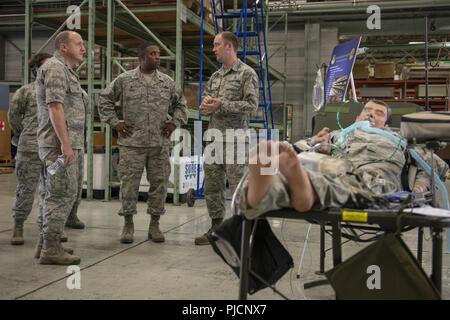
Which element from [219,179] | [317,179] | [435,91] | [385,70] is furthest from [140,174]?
[435,91]

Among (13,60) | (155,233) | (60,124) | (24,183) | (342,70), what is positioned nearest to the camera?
(60,124)

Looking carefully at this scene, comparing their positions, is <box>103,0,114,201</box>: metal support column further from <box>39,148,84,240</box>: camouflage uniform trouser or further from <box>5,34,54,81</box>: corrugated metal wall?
<box>5,34,54,81</box>: corrugated metal wall

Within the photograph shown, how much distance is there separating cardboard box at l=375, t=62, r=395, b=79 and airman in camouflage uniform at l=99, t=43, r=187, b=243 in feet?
35.3

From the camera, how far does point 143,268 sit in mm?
3225

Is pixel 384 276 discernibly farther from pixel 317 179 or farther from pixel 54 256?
pixel 54 256

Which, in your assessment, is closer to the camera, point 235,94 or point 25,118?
point 235,94

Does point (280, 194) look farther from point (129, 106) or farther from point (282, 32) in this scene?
point (282, 32)

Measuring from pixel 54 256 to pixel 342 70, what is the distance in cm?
405

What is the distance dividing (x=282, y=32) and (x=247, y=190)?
41.4 feet

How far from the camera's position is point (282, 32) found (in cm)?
1388

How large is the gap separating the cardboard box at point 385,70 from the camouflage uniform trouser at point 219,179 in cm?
1070

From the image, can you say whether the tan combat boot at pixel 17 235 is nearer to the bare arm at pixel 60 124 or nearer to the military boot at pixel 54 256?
the military boot at pixel 54 256

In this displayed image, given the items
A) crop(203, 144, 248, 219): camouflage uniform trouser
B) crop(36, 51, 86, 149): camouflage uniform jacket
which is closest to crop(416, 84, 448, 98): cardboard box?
crop(203, 144, 248, 219): camouflage uniform trouser
